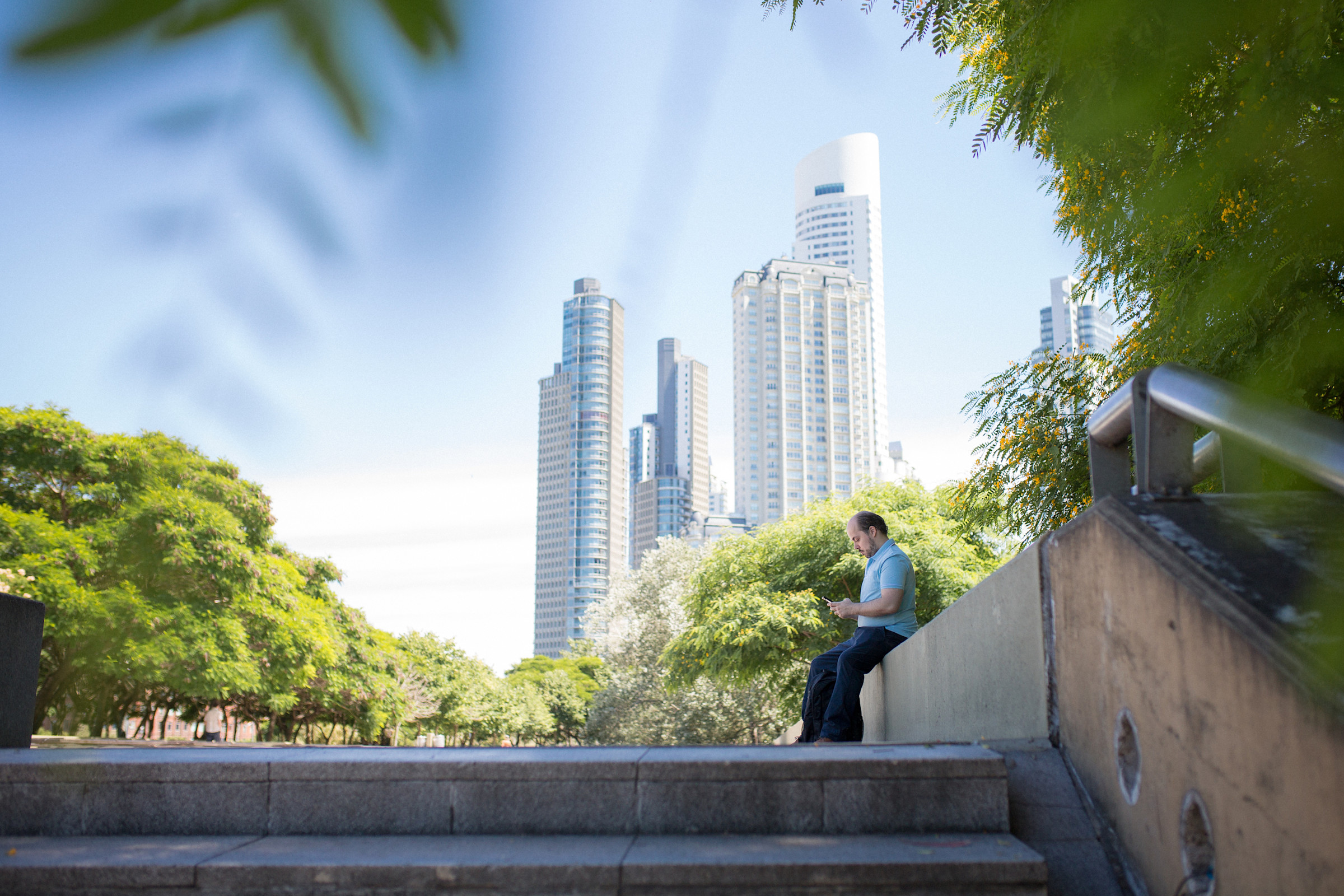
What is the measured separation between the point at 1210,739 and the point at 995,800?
860mm

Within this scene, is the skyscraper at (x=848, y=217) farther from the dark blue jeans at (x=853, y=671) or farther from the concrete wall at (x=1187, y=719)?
the dark blue jeans at (x=853, y=671)

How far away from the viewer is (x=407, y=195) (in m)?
0.64

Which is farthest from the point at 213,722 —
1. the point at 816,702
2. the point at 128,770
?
the point at 128,770

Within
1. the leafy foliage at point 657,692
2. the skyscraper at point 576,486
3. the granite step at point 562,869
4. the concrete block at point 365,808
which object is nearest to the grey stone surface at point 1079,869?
the granite step at point 562,869

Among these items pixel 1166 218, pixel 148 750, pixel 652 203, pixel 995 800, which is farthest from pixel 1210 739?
pixel 148 750

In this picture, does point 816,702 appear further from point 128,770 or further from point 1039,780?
point 128,770

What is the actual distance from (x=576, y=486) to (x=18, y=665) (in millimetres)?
4841

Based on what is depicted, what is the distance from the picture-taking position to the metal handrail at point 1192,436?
212 centimetres

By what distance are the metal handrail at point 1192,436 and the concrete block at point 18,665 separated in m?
4.81

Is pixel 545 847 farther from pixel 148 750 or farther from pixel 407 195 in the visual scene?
pixel 407 195

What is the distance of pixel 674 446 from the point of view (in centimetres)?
115

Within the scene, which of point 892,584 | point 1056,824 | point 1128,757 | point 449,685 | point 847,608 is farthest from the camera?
point 449,685

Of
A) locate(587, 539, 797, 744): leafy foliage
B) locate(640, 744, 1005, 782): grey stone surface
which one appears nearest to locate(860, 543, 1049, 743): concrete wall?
locate(640, 744, 1005, 782): grey stone surface

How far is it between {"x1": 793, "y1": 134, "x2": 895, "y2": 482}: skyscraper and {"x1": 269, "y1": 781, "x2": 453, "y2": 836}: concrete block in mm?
2285
